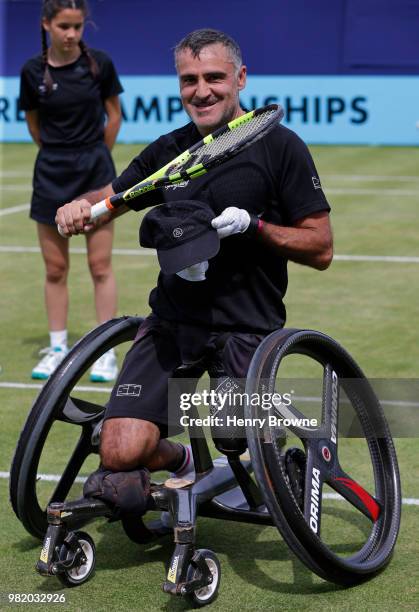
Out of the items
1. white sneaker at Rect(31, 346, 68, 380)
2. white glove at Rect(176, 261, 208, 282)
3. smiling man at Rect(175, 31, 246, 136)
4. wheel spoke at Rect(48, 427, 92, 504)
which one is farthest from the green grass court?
smiling man at Rect(175, 31, 246, 136)

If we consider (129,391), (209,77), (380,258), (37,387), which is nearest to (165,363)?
(129,391)

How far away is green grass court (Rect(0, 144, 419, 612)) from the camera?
4.18m

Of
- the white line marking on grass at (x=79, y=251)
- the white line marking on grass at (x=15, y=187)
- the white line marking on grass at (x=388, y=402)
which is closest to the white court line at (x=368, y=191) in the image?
the white line marking on grass at (x=15, y=187)

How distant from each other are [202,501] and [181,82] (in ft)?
5.48

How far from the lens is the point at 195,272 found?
423 centimetres

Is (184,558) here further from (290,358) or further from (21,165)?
(21,165)

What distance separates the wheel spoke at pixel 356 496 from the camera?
444cm

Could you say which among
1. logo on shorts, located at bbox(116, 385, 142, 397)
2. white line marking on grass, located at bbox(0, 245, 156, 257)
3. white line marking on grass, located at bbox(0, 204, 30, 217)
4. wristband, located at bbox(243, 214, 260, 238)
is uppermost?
wristband, located at bbox(243, 214, 260, 238)

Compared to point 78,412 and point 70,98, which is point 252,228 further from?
point 70,98

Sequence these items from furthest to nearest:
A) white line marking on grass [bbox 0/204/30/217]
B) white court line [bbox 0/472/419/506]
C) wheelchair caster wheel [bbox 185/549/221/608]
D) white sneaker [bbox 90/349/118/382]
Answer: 1. white line marking on grass [bbox 0/204/30/217]
2. white sneaker [bbox 90/349/118/382]
3. white court line [bbox 0/472/419/506]
4. wheelchair caster wheel [bbox 185/549/221/608]

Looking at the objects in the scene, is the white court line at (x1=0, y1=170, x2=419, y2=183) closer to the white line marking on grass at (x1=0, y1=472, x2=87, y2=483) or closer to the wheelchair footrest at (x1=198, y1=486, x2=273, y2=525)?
the white line marking on grass at (x1=0, y1=472, x2=87, y2=483)

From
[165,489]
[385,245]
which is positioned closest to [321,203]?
[165,489]

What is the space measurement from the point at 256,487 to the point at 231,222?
117 cm

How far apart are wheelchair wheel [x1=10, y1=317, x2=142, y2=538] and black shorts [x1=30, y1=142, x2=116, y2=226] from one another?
251 centimetres
